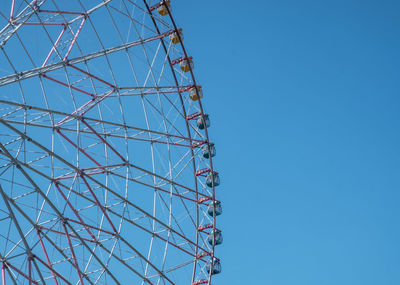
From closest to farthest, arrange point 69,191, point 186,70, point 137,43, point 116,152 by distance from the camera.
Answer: point 69,191, point 116,152, point 137,43, point 186,70

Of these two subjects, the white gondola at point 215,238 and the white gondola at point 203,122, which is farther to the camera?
the white gondola at point 215,238

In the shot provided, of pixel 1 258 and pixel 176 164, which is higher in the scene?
pixel 176 164

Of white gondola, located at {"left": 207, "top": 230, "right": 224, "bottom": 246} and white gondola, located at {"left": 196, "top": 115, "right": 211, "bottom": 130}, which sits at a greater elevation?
white gondola, located at {"left": 196, "top": 115, "right": 211, "bottom": 130}

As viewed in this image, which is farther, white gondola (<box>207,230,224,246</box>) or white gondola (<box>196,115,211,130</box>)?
white gondola (<box>207,230,224,246</box>)

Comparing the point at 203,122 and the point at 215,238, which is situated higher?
the point at 203,122

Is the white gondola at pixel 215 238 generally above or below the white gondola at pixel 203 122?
below

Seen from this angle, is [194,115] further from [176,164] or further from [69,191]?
[69,191]

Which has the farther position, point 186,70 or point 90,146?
point 186,70

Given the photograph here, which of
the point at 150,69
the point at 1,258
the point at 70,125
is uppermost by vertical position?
the point at 150,69

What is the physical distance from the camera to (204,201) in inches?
1742

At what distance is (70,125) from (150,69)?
679cm

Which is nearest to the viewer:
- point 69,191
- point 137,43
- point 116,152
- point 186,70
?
point 69,191

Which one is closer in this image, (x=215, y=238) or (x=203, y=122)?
(x=203, y=122)

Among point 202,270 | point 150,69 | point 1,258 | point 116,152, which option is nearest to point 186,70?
point 150,69
